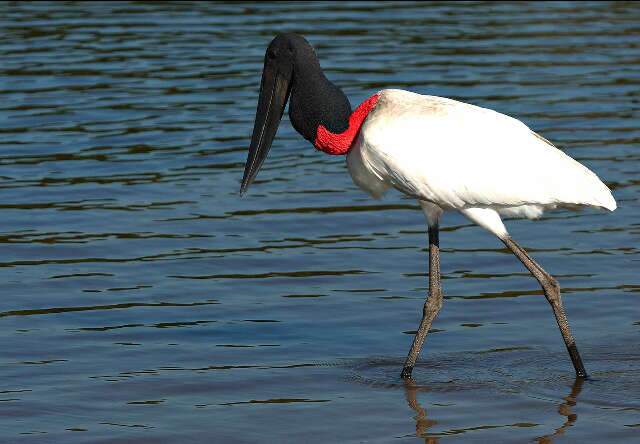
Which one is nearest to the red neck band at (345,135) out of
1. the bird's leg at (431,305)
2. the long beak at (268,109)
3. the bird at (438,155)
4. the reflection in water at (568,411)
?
the bird at (438,155)

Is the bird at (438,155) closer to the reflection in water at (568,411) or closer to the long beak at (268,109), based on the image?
the long beak at (268,109)

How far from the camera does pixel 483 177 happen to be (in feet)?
26.8

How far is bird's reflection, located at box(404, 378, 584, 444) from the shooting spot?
7.42m

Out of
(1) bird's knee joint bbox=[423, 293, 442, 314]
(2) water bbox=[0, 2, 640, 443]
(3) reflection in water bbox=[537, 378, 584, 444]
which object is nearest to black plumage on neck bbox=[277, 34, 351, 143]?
(1) bird's knee joint bbox=[423, 293, 442, 314]

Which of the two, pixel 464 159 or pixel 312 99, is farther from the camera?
pixel 312 99

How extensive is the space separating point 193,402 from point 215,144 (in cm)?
607

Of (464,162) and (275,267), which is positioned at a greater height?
(464,162)

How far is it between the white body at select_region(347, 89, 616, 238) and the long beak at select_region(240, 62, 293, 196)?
0.55 m

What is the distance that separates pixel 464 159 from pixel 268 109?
1.18 meters

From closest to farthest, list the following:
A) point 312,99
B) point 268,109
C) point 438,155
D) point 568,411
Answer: point 568,411 < point 438,155 < point 312,99 < point 268,109

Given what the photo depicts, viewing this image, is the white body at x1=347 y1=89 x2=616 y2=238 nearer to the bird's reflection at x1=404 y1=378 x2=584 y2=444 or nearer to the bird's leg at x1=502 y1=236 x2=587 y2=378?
the bird's leg at x1=502 y1=236 x2=587 y2=378

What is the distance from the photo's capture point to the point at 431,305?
340 inches

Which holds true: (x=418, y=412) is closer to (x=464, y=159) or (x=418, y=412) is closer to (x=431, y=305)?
(x=431, y=305)

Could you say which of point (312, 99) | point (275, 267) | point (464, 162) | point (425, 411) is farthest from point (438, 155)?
point (275, 267)
